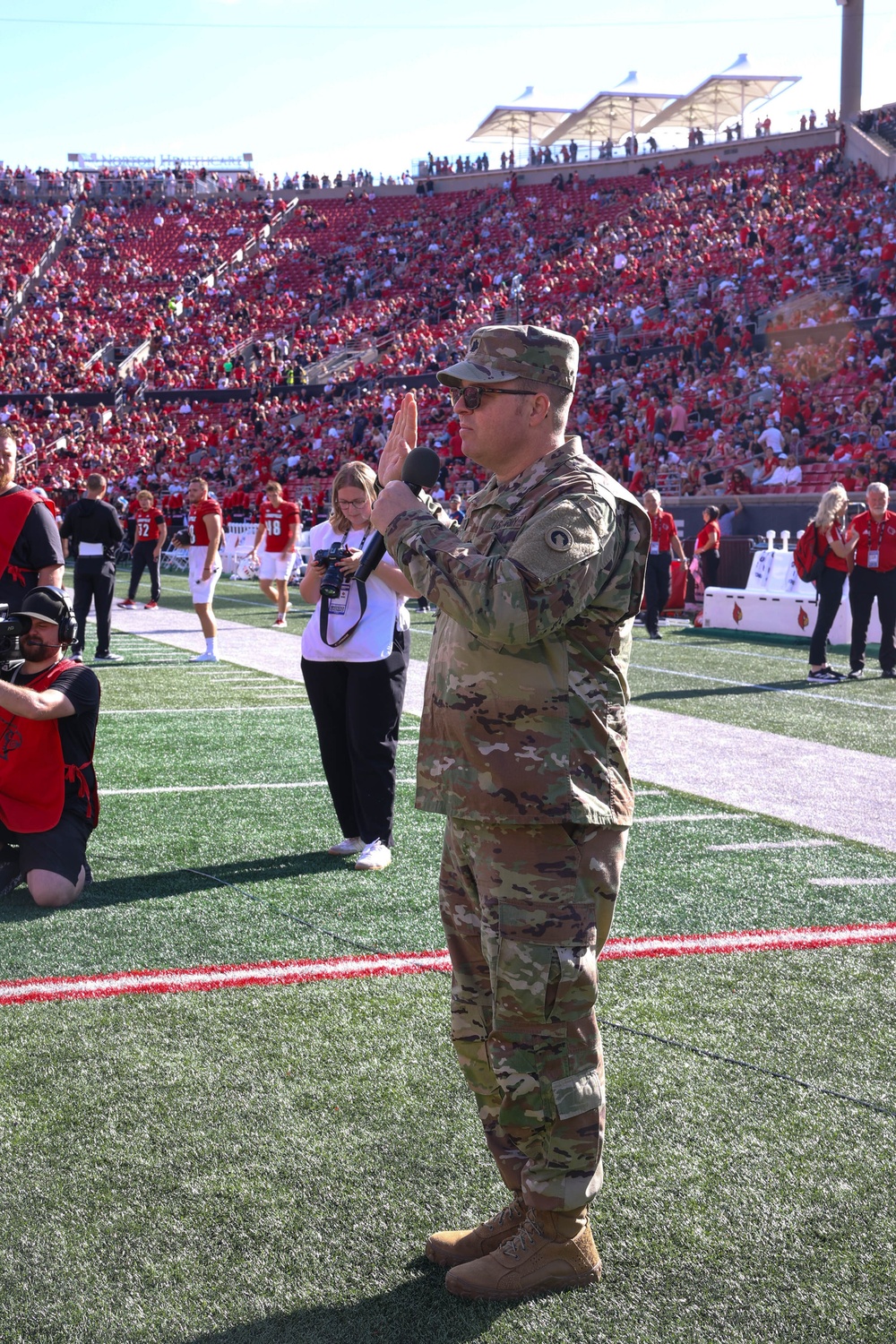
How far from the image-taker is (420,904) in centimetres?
532

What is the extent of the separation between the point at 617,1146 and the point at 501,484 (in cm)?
164

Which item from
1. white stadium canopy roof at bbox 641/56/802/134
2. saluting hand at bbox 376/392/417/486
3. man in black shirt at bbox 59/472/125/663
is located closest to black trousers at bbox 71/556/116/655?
man in black shirt at bbox 59/472/125/663

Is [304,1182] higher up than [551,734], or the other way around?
[551,734]

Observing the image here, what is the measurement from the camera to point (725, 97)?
4831cm

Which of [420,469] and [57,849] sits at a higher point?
[420,469]

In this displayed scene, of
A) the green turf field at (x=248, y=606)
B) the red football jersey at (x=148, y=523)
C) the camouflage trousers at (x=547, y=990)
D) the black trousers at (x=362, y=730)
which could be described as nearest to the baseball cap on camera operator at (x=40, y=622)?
the black trousers at (x=362, y=730)

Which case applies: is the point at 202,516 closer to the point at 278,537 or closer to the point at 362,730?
the point at 278,537

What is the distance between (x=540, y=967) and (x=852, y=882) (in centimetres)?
343

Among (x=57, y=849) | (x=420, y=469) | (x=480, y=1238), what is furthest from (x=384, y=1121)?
(x=57, y=849)

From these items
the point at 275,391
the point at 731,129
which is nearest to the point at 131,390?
the point at 275,391

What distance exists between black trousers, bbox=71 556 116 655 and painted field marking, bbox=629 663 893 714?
16.8ft

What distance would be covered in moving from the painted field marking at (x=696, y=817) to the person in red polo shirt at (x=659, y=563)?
887 centimetres

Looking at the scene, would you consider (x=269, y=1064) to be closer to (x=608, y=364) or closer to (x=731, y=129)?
(x=608, y=364)

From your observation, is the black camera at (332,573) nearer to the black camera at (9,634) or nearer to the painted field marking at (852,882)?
the black camera at (9,634)
